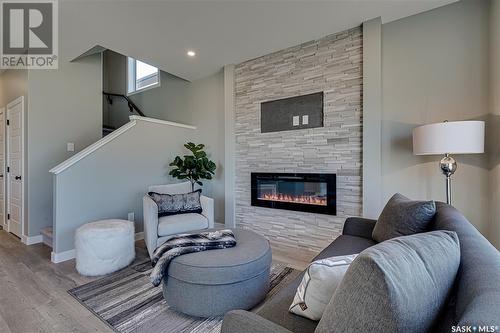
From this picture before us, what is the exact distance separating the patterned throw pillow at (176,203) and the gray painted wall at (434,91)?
219 centimetres

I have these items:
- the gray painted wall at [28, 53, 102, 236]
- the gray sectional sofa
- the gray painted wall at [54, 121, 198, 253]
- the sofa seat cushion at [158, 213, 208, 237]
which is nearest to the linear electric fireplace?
the sofa seat cushion at [158, 213, 208, 237]

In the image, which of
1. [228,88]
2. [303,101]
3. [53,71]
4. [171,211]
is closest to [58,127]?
[53,71]

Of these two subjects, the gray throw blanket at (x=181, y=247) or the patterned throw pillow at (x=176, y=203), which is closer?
the gray throw blanket at (x=181, y=247)

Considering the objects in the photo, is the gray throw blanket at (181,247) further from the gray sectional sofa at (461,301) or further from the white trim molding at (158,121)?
the white trim molding at (158,121)

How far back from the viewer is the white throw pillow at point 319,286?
0.91m

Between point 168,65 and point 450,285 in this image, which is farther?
point 168,65

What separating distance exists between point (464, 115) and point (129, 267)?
3.60 metres

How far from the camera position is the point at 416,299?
1.91ft

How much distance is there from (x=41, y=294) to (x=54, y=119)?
2639 millimetres

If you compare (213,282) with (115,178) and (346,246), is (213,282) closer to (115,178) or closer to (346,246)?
(346,246)

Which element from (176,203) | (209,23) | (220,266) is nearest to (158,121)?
(176,203)

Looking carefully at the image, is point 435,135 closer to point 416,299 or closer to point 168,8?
point 416,299

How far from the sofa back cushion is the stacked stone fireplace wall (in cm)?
190

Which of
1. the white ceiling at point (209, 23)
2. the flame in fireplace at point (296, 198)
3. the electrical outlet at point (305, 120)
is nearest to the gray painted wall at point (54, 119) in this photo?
the white ceiling at point (209, 23)
